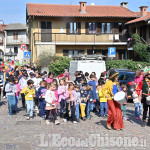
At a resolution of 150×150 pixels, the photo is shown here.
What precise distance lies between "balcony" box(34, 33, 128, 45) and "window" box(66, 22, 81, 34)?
38.1 inches

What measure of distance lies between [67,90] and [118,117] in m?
2.36

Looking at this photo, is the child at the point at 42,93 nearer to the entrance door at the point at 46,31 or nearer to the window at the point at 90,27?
the entrance door at the point at 46,31

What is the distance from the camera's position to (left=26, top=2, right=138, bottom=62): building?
35625 millimetres

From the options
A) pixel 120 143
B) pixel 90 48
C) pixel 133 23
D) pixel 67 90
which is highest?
pixel 133 23

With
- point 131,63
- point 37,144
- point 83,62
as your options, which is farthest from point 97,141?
point 131,63

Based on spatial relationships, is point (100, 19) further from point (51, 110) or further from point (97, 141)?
point (97, 141)

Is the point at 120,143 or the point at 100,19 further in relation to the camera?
the point at 100,19

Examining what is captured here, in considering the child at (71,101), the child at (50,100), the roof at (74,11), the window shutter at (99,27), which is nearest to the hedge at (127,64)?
the window shutter at (99,27)

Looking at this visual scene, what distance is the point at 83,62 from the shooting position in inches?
700

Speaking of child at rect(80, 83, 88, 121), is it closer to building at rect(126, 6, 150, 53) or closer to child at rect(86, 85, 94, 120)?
child at rect(86, 85, 94, 120)

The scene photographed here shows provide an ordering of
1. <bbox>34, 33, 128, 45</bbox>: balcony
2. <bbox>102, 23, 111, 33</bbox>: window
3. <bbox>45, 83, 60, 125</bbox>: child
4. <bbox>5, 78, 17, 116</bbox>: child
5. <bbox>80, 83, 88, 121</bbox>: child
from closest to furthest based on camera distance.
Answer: <bbox>45, 83, 60, 125</bbox>: child, <bbox>80, 83, 88, 121</bbox>: child, <bbox>5, 78, 17, 116</bbox>: child, <bbox>34, 33, 128, 45</bbox>: balcony, <bbox>102, 23, 111, 33</bbox>: window

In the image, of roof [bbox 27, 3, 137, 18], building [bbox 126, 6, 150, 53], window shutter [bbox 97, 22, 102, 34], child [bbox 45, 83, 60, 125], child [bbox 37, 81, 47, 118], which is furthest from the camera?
window shutter [bbox 97, 22, 102, 34]

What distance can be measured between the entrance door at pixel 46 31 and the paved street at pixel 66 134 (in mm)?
24602

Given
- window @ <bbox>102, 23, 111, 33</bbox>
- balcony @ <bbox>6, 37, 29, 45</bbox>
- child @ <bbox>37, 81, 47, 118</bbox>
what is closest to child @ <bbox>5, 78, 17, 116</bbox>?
child @ <bbox>37, 81, 47, 118</bbox>
